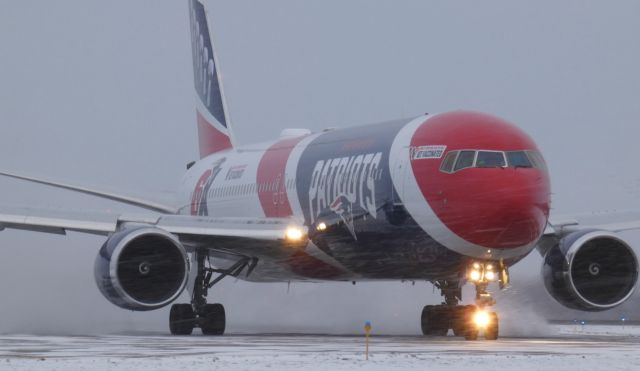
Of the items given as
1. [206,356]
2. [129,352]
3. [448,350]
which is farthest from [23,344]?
[448,350]

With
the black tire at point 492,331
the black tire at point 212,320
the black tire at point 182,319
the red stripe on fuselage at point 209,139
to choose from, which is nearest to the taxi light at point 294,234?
the black tire at point 212,320

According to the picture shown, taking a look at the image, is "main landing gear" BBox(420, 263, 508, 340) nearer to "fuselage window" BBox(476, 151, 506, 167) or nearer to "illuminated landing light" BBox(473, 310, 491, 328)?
"illuminated landing light" BBox(473, 310, 491, 328)

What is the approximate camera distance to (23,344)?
21.5m

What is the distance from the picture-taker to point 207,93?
1548 inches

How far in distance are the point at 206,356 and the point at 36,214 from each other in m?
10.7

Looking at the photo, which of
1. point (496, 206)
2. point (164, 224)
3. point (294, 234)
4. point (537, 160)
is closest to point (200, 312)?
point (164, 224)

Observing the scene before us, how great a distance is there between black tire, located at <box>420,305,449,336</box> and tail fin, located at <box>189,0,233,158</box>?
33.3ft

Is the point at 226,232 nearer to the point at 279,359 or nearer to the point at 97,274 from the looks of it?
the point at 97,274

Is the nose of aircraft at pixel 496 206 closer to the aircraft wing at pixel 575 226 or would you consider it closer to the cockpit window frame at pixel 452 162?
the cockpit window frame at pixel 452 162

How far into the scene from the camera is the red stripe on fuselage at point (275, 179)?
2923cm

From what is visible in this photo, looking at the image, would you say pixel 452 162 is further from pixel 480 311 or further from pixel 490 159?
pixel 480 311

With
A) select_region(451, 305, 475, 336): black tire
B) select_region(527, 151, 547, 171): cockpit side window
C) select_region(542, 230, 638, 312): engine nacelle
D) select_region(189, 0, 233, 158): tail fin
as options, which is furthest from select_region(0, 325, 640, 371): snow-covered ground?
select_region(189, 0, 233, 158): tail fin

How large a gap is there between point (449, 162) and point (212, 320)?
24.6 ft

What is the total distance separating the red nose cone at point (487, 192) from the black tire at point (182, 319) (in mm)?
6945
